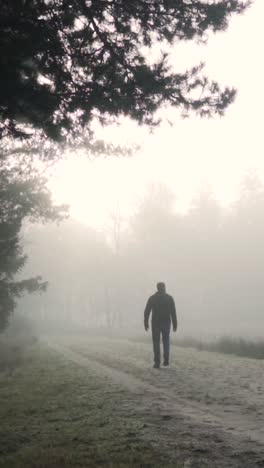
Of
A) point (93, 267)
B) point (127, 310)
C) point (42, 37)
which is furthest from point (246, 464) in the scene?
point (127, 310)

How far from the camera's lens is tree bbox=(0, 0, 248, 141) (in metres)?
8.55

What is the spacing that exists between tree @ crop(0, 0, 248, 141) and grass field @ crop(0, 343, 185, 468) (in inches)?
203

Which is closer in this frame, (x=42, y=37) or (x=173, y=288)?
(x=42, y=37)

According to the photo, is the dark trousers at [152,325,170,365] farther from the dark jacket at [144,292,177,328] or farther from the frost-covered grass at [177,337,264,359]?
the frost-covered grass at [177,337,264,359]

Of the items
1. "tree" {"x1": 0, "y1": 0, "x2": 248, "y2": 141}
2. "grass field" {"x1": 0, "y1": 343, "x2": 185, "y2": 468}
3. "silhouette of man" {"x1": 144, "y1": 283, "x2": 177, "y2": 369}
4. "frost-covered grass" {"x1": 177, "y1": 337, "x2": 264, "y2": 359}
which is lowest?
"grass field" {"x1": 0, "y1": 343, "x2": 185, "y2": 468}

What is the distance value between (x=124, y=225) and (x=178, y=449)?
145ft

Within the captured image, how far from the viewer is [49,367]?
14.2 meters

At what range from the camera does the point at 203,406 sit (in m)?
7.43

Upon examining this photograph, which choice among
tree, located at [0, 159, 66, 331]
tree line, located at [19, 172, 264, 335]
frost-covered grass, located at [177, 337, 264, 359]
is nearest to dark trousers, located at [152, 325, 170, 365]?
frost-covered grass, located at [177, 337, 264, 359]

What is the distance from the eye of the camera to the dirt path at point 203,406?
504cm

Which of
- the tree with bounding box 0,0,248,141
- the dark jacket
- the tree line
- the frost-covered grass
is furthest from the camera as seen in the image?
the tree line

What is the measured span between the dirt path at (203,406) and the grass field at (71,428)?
288mm

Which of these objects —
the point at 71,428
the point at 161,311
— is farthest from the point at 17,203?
the point at 71,428

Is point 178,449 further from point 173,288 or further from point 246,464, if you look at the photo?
point 173,288
